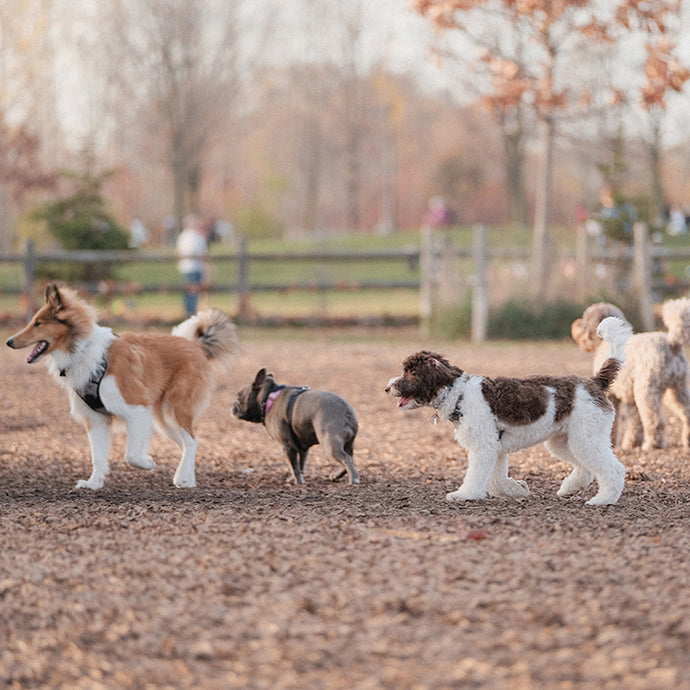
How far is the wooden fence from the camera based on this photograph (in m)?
17.1

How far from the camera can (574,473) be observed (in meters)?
6.36

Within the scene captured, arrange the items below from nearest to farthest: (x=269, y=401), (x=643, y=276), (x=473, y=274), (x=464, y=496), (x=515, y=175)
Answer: (x=464, y=496) < (x=269, y=401) < (x=643, y=276) < (x=473, y=274) < (x=515, y=175)

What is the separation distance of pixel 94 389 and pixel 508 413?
2.75m

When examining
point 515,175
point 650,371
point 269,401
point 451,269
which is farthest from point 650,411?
point 515,175

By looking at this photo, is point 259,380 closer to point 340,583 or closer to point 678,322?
point 340,583

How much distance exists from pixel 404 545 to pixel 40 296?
689 inches

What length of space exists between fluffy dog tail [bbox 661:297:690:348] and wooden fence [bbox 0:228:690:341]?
841 centimetres

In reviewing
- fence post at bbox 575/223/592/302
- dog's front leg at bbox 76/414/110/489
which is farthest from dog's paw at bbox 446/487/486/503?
fence post at bbox 575/223/592/302

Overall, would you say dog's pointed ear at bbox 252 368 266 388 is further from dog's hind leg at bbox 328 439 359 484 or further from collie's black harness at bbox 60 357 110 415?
collie's black harness at bbox 60 357 110 415

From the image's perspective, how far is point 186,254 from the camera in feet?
69.2

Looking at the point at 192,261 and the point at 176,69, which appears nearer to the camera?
the point at 192,261

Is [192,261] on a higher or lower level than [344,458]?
higher

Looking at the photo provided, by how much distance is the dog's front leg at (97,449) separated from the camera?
690cm

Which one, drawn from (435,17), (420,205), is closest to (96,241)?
(435,17)
